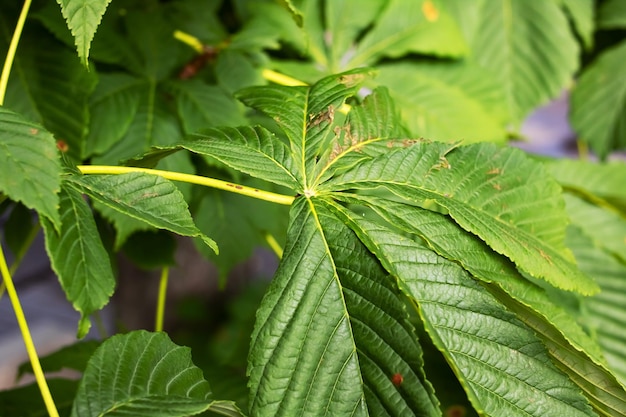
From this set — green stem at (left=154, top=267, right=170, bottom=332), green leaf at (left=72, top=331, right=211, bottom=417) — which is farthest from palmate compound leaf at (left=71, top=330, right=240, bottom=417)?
green stem at (left=154, top=267, right=170, bottom=332)

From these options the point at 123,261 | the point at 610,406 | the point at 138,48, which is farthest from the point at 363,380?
the point at 123,261

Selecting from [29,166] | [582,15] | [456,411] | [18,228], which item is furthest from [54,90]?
[582,15]

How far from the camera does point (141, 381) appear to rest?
0.48 m

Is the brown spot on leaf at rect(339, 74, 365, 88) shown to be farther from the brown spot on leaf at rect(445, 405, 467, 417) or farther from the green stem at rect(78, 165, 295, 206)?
the brown spot on leaf at rect(445, 405, 467, 417)

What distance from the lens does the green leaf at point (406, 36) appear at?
938 mm

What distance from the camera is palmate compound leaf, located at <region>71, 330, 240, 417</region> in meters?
0.46

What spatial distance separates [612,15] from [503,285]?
912 millimetres

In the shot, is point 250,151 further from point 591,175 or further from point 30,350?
point 591,175

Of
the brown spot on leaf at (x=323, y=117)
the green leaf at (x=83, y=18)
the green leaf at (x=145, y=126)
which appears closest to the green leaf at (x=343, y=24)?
the green leaf at (x=145, y=126)

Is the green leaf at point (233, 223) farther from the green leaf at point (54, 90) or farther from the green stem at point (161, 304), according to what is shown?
the green leaf at point (54, 90)

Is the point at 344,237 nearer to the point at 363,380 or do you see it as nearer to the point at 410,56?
the point at 363,380

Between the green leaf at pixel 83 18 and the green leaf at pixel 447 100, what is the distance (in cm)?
45

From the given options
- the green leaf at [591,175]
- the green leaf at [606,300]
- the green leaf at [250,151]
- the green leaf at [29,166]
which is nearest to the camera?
the green leaf at [29,166]

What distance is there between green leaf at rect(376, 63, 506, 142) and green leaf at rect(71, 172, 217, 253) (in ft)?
1.42
